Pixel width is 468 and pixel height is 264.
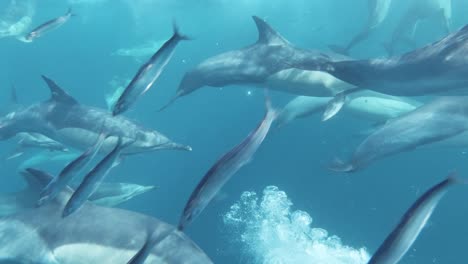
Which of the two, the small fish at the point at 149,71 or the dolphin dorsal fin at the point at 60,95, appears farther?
the dolphin dorsal fin at the point at 60,95

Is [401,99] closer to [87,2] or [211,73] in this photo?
[211,73]

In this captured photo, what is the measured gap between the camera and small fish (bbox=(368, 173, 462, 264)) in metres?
2.87

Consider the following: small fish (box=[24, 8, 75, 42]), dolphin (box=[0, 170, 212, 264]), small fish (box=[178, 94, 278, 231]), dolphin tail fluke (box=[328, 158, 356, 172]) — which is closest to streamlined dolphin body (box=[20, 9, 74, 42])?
small fish (box=[24, 8, 75, 42])

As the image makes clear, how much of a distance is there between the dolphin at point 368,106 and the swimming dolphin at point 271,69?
17.1 ft

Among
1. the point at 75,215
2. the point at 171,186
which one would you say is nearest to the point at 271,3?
the point at 171,186

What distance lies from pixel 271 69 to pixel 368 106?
7046 mm

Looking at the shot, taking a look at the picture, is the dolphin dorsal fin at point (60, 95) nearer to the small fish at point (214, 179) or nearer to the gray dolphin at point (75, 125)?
the gray dolphin at point (75, 125)

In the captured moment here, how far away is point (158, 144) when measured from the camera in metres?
7.52

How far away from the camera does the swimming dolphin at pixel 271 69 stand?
23.7 ft

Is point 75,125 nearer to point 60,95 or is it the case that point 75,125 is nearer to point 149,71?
point 60,95

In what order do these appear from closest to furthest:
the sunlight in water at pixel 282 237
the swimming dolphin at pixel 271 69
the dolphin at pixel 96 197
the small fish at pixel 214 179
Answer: the small fish at pixel 214 179 → the swimming dolphin at pixel 271 69 → the dolphin at pixel 96 197 → the sunlight in water at pixel 282 237

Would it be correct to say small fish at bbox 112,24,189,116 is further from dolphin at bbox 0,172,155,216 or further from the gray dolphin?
dolphin at bbox 0,172,155,216

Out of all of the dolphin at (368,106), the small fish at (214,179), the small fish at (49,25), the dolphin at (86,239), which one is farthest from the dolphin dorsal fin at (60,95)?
the dolphin at (368,106)

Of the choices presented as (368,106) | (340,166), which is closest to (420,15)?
(368,106)
